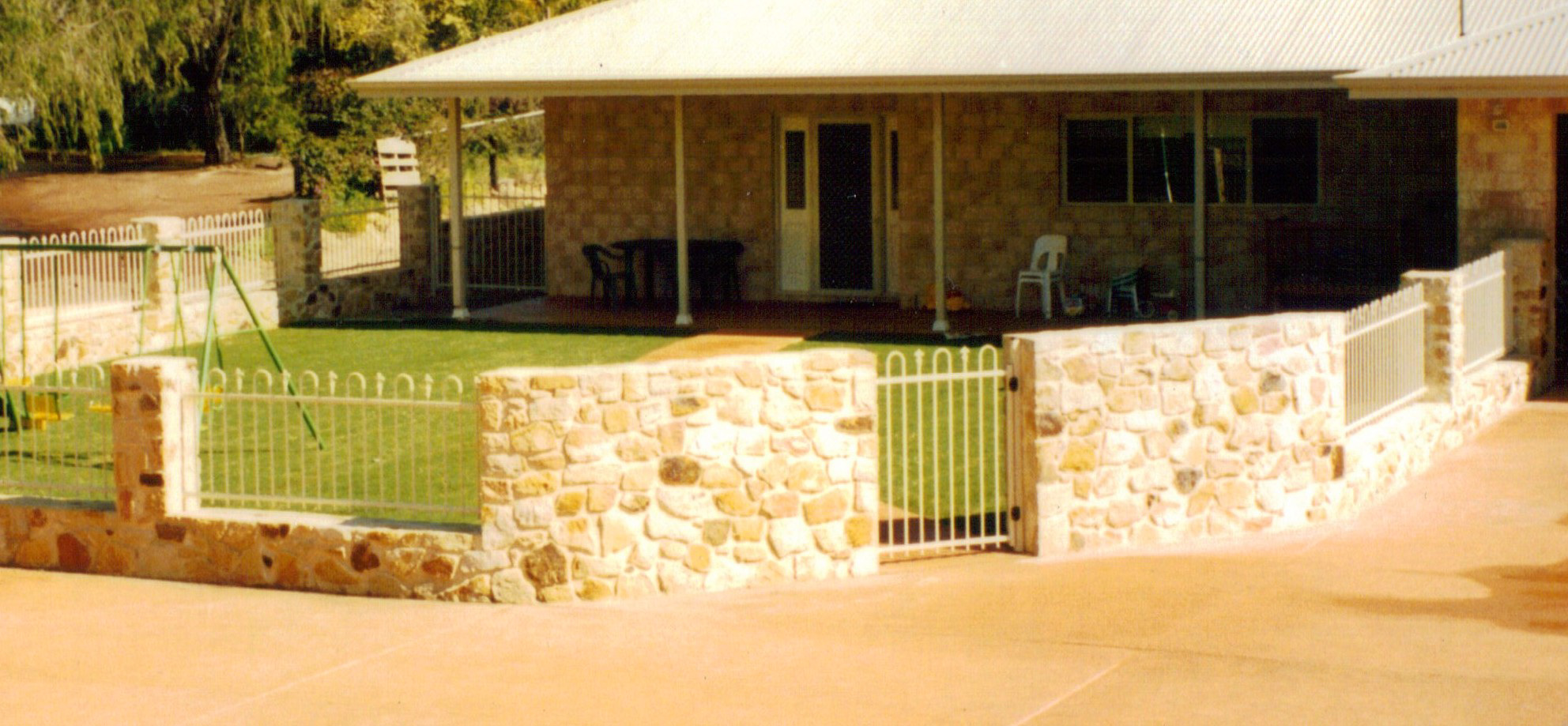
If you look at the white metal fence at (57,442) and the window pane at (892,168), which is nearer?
the white metal fence at (57,442)

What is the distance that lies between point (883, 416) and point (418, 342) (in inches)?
263

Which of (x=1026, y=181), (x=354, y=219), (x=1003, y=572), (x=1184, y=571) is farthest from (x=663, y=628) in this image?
(x=354, y=219)

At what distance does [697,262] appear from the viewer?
2308 centimetres

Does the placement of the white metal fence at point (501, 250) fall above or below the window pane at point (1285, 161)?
below

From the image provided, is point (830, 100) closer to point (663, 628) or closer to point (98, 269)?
point (98, 269)

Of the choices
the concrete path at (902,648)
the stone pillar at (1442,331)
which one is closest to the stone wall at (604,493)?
the concrete path at (902,648)

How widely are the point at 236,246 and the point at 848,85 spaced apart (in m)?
6.71

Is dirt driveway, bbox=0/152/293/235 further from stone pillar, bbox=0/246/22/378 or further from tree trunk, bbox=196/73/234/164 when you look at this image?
stone pillar, bbox=0/246/22/378

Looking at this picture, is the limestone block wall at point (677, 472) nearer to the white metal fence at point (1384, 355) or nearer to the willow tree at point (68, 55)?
the white metal fence at point (1384, 355)

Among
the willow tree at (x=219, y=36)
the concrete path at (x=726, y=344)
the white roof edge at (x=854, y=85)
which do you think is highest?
the willow tree at (x=219, y=36)

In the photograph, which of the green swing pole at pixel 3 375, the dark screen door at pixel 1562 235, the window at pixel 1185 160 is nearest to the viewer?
the green swing pole at pixel 3 375

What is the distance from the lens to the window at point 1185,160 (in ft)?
69.2

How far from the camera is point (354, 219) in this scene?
32.2 meters

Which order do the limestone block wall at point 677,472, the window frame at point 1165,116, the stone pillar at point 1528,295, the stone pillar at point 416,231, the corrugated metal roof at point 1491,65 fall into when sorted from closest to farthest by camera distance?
1. the limestone block wall at point 677,472
2. the corrugated metal roof at point 1491,65
3. the stone pillar at point 1528,295
4. the window frame at point 1165,116
5. the stone pillar at point 416,231
